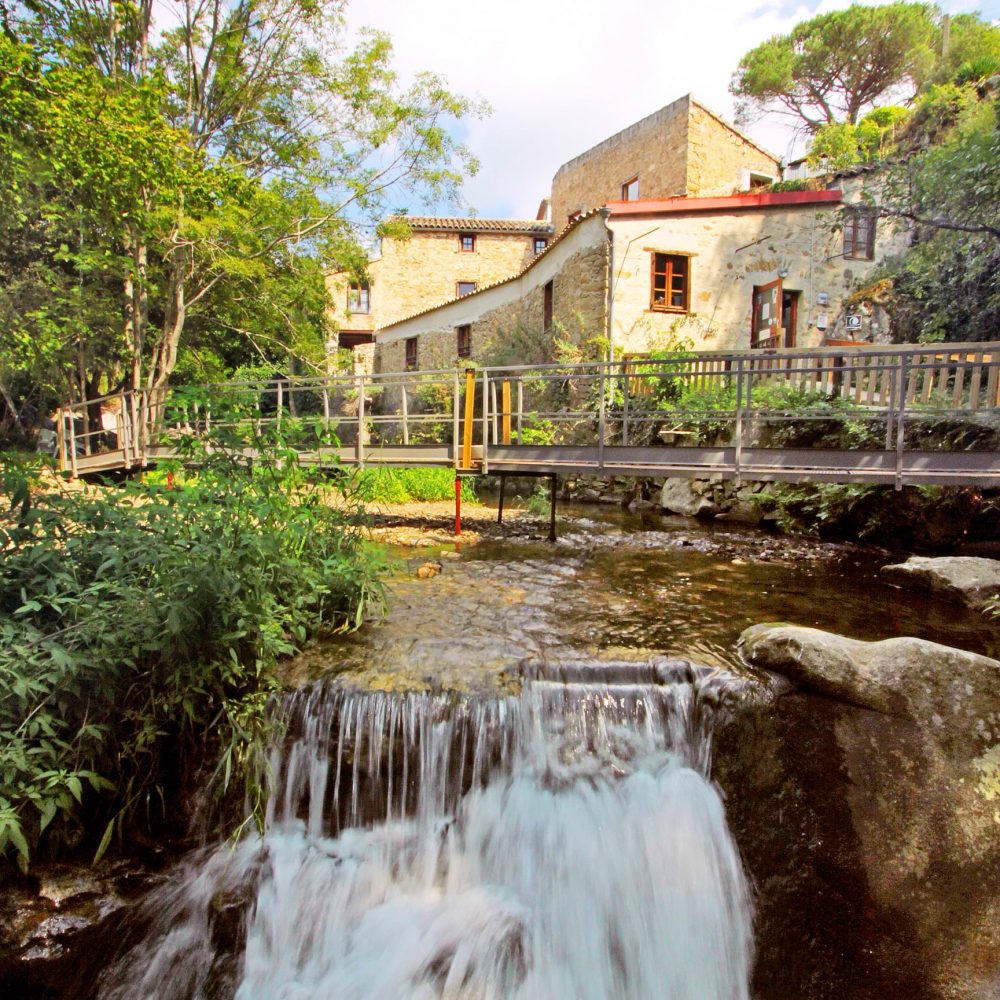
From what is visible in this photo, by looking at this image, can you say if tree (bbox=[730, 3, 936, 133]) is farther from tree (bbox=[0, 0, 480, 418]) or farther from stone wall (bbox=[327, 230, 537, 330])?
tree (bbox=[0, 0, 480, 418])

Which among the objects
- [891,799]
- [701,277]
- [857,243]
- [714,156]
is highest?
[714,156]

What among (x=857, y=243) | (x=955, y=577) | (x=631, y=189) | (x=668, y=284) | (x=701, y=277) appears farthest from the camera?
(x=631, y=189)

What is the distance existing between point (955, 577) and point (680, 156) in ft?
64.5

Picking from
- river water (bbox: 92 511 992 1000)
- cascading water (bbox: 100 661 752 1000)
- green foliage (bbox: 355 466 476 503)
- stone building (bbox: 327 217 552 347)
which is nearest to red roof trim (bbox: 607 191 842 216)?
green foliage (bbox: 355 466 476 503)

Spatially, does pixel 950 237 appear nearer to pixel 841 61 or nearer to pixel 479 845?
pixel 479 845

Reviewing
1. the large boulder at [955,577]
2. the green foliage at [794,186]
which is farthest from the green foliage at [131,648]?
the green foliage at [794,186]

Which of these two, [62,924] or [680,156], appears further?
[680,156]

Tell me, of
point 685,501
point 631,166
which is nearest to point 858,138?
point 631,166

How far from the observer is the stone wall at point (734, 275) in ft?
49.0

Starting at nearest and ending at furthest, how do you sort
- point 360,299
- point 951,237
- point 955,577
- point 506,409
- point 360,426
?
point 955,577 < point 360,426 < point 506,409 < point 951,237 < point 360,299

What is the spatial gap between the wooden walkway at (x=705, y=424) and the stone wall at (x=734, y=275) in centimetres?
168

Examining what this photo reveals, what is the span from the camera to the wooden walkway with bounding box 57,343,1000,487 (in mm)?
6098

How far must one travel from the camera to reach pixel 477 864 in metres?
3.49

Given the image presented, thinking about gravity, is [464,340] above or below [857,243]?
below
